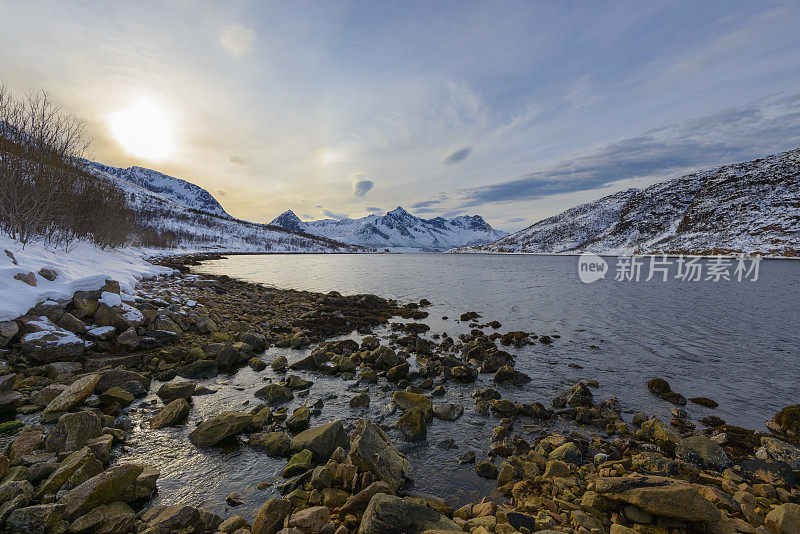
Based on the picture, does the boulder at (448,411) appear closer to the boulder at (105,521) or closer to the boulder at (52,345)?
the boulder at (105,521)

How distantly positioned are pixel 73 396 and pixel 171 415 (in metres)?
2.52

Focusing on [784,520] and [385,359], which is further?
[385,359]

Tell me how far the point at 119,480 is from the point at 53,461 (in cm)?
170

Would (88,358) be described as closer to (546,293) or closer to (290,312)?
(290,312)

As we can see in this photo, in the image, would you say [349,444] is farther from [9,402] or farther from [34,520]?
[9,402]

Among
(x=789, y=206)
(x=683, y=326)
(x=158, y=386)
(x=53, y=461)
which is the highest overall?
(x=789, y=206)

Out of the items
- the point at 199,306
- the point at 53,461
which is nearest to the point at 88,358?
the point at 53,461

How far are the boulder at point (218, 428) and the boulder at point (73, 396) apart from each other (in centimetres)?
338

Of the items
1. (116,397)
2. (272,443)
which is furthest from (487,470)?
(116,397)

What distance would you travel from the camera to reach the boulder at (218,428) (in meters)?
7.89

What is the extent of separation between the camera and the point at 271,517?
5137mm

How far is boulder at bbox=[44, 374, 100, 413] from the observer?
8055mm

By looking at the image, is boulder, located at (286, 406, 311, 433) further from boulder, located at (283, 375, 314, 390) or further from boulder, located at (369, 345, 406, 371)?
boulder, located at (369, 345, 406, 371)

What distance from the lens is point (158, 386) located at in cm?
1092
